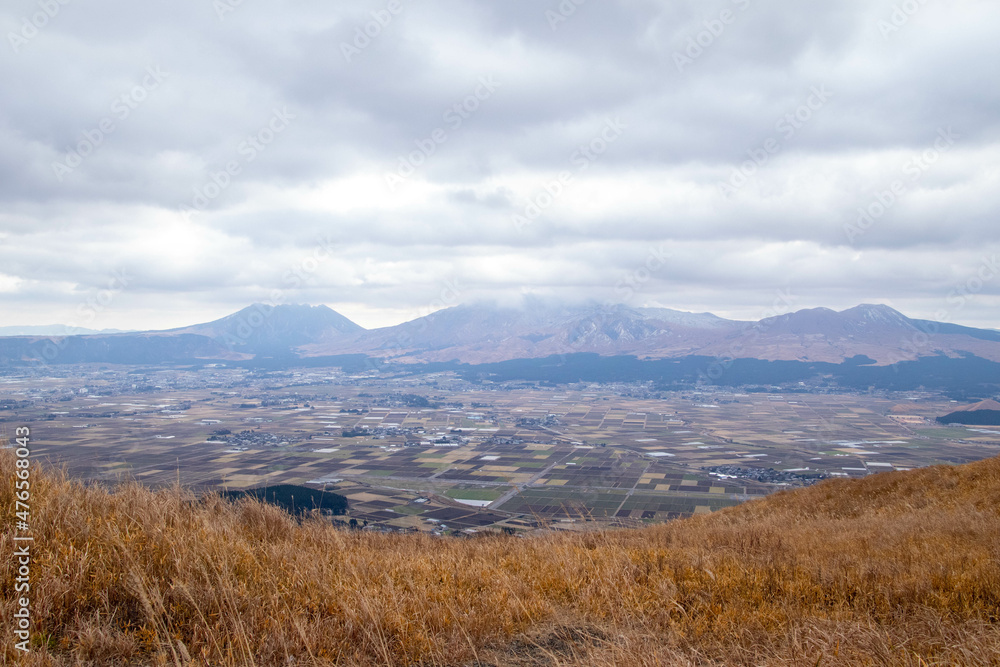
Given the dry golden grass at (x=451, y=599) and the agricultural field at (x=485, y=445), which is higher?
the dry golden grass at (x=451, y=599)

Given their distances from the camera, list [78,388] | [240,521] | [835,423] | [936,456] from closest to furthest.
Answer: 1. [240,521]
2. [936,456]
3. [835,423]
4. [78,388]

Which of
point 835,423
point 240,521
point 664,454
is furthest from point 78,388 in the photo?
point 835,423

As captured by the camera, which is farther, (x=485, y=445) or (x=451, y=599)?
(x=485, y=445)

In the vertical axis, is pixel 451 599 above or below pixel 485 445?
above

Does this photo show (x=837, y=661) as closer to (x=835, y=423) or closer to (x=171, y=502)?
(x=171, y=502)
